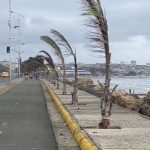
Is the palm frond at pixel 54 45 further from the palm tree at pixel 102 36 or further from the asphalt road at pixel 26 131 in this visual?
the palm tree at pixel 102 36

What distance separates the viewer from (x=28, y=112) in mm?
22469

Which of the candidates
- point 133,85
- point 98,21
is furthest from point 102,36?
point 133,85

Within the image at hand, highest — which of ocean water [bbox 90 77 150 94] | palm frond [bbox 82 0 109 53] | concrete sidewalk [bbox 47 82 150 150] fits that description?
palm frond [bbox 82 0 109 53]

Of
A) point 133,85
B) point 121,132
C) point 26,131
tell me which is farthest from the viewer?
point 133,85

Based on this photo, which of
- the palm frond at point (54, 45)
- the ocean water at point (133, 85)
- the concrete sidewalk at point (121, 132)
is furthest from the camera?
the ocean water at point (133, 85)

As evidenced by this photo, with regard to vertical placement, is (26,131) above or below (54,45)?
below

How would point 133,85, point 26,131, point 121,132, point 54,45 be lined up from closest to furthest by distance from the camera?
point 121,132 < point 26,131 < point 54,45 < point 133,85

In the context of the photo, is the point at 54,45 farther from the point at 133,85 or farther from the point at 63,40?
the point at 133,85

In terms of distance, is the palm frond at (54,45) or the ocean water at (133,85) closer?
the palm frond at (54,45)

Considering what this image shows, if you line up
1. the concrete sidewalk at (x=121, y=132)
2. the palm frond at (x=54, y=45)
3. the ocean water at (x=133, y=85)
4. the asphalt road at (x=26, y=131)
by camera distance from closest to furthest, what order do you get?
1. the concrete sidewalk at (x=121, y=132)
2. the asphalt road at (x=26, y=131)
3. the palm frond at (x=54, y=45)
4. the ocean water at (x=133, y=85)

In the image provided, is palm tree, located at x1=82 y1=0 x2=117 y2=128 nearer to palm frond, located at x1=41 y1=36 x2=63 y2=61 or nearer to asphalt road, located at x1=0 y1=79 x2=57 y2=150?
asphalt road, located at x1=0 y1=79 x2=57 y2=150

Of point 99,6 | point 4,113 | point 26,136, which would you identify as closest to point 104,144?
point 26,136

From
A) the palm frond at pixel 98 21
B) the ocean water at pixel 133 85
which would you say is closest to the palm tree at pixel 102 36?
the palm frond at pixel 98 21

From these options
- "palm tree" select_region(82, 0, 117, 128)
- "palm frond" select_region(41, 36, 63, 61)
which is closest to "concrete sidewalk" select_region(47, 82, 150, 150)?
"palm tree" select_region(82, 0, 117, 128)
